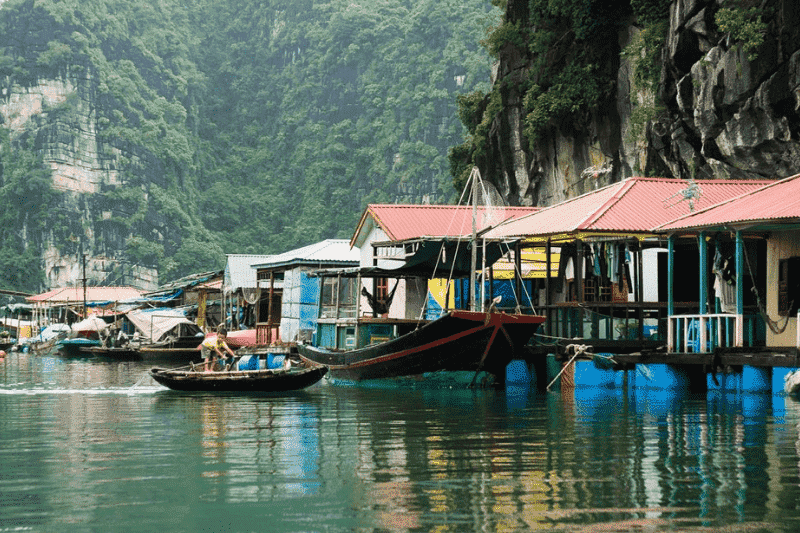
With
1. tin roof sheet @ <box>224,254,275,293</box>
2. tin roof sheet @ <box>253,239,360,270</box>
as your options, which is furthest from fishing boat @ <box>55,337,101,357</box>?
tin roof sheet @ <box>253,239,360,270</box>

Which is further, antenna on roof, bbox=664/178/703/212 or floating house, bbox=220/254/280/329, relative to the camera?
floating house, bbox=220/254/280/329

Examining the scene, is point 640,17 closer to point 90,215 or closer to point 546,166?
point 546,166

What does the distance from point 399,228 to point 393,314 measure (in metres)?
2.94

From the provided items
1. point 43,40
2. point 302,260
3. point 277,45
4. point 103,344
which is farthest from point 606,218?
point 277,45

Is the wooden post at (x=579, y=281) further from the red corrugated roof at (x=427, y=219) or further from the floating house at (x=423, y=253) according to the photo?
the red corrugated roof at (x=427, y=219)

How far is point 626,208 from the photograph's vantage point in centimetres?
2612

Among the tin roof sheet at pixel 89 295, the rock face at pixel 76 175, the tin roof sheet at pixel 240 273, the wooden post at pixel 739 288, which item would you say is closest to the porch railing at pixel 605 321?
the wooden post at pixel 739 288

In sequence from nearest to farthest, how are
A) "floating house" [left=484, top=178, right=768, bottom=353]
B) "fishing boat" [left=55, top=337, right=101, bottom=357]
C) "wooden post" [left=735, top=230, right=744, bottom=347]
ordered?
"wooden post" [left=735, top=230, right=744, bottom=347] < "floating house" [left=484, top=178, right=768, bottom=353] < "fishing boat" [left=55, top=337, right=101, bottom=357]

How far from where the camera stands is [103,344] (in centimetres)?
5619

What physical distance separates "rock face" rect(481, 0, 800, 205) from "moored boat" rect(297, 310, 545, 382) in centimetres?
1062

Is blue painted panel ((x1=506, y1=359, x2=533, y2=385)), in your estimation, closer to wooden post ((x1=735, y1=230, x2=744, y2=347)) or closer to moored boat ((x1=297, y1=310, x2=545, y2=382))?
moored boat ((x1=297, y1=310, x2=545, y2=382))

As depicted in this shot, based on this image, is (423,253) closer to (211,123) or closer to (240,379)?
(240,379)

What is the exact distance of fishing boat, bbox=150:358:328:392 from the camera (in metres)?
23.5

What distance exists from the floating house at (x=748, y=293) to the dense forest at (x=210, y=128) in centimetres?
8113
